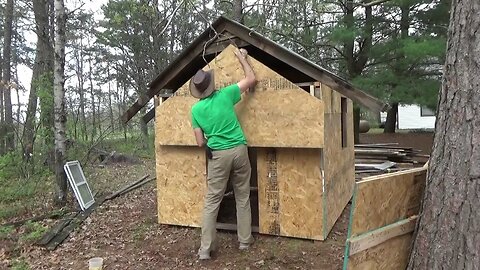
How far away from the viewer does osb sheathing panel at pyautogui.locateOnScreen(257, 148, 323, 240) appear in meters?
4.71

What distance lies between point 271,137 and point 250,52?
5.05 feet

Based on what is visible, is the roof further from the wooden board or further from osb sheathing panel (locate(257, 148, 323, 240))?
the wooden board

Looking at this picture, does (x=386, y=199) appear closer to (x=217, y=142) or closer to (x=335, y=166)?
(x=217, y=142)

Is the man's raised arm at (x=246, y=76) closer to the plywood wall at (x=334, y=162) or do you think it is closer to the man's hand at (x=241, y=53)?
the man's hand at (x=241, y=53)

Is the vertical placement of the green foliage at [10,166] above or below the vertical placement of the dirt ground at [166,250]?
above

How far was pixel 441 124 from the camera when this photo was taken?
8.31ft

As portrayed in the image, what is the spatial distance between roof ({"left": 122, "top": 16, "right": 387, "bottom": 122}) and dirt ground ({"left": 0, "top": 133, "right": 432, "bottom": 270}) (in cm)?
166

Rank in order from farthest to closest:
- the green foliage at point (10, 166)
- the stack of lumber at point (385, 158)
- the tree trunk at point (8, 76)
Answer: the stack of lumber at point (385, 158)
the tree trunk at point (8, 76)
the green foliage at point (10, 166)

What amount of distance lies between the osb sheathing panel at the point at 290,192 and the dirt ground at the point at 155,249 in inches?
6.2

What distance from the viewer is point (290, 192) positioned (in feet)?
15.9

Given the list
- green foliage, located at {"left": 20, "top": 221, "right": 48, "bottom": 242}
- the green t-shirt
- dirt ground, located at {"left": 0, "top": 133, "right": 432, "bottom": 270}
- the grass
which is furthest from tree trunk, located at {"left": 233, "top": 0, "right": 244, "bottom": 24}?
the grass

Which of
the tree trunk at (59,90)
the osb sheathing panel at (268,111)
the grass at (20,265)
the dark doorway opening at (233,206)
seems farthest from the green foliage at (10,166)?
the osb sheathing panel at (268,111)

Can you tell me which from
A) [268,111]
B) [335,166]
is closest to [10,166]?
Result: [268,111]

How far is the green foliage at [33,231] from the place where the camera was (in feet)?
17.2
